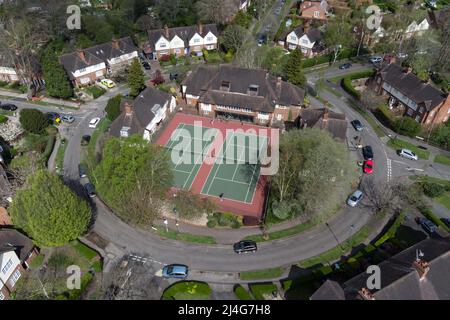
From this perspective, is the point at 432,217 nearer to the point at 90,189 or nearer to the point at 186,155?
the point at 186,155

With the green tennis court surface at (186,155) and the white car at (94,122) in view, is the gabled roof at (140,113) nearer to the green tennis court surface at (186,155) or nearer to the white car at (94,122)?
the green tennis court surface at (186,155)

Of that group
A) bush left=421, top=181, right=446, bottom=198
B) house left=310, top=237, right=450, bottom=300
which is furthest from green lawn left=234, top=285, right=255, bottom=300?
bush left=421, top=181, right=446, bottom=198

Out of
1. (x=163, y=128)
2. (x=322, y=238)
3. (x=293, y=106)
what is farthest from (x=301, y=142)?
(x=163, y=128)

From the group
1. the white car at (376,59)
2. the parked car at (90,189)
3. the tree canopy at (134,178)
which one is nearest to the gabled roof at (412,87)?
the white car at (376,59)

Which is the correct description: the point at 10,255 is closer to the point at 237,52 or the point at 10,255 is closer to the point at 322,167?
the point at 322,167

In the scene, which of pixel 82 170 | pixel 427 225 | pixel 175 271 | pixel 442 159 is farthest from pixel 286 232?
pixel 82 170
